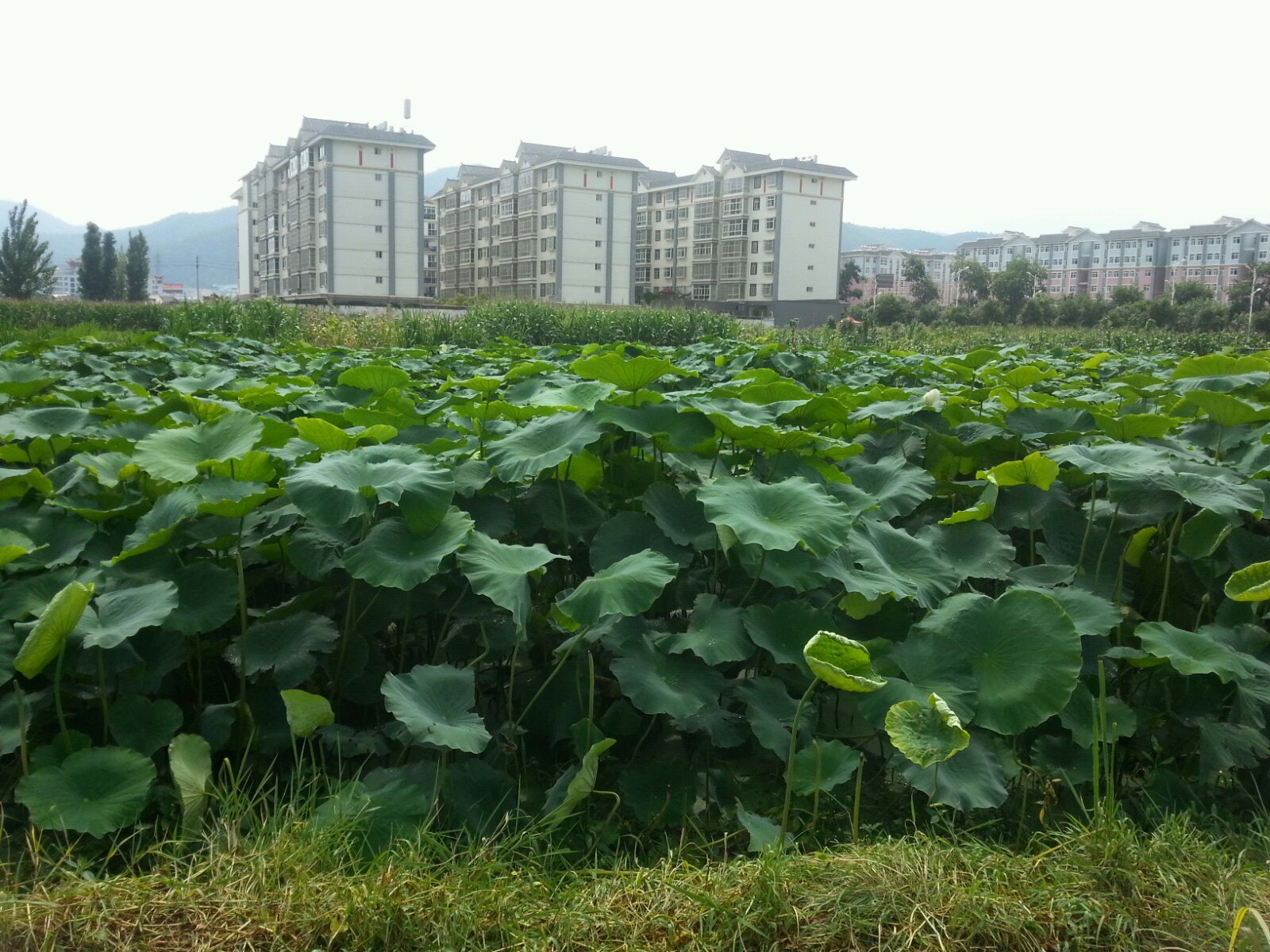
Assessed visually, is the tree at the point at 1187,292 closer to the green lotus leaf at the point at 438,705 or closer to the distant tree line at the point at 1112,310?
the distant tree line at the point at 1112,310

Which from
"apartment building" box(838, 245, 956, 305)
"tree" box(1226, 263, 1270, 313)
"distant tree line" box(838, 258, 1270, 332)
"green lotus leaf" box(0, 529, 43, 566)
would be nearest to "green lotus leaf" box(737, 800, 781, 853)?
"green lotus leaf" box(0, 529, 43, 566)

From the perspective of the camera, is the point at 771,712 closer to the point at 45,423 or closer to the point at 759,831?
the point at 759,831

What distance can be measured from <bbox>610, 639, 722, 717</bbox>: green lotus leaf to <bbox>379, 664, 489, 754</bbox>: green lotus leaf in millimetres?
268

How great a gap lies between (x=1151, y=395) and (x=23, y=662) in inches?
148

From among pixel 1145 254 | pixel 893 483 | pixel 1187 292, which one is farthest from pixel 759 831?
pixel 1145 254

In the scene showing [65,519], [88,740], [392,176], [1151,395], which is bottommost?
[88,740]

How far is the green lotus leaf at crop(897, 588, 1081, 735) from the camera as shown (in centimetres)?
172

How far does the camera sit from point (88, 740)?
1708mm

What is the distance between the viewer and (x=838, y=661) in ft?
4.96

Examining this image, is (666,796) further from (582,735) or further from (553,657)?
(553,657)

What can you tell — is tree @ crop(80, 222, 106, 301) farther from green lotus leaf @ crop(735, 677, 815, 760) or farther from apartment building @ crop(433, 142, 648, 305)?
green lotus leaf @ crop(735, 677, 815, 760)

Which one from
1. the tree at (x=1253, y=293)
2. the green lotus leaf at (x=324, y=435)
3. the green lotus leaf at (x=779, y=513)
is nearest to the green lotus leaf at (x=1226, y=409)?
the green lotus leaf at (x=779, y=513)

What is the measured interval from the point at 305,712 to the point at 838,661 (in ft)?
2.97

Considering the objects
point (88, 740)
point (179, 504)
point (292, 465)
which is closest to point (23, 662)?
point (88, 740)
